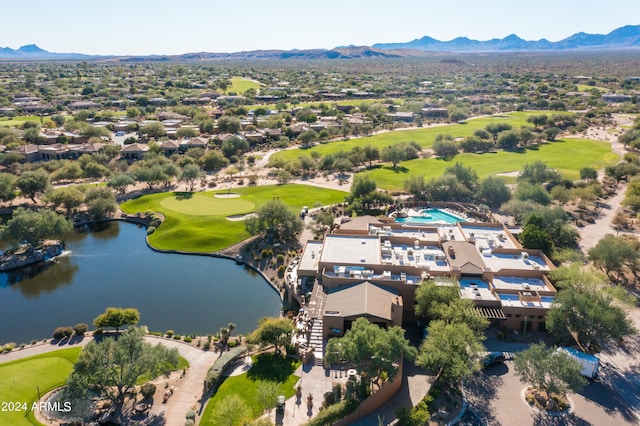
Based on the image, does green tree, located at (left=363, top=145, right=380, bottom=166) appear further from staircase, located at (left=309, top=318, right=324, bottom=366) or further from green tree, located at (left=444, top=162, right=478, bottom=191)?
staircase, located at (left=309, top=318, right=324, bottom=366)

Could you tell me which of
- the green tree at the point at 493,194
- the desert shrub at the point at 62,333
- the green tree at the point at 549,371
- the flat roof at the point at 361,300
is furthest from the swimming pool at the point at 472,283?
the desert shrub at the point at 62,333

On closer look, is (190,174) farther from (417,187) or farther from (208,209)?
(417,187)

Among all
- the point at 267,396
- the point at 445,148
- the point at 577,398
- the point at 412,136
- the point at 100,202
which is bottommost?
the point at 412,136

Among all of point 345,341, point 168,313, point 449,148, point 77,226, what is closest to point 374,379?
point 345,341

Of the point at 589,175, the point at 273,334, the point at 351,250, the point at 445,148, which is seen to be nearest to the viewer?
the point at 273,334

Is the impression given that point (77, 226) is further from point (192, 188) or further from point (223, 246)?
point (223, 246)

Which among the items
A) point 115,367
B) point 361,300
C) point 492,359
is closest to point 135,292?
point 115,367

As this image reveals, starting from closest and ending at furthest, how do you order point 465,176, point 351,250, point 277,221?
1. point 351,250
2. point 277,221
3. point 465,176

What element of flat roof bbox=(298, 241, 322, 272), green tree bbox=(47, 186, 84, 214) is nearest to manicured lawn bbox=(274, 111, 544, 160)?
green tree bbox=(47, 186, 84, 214)
